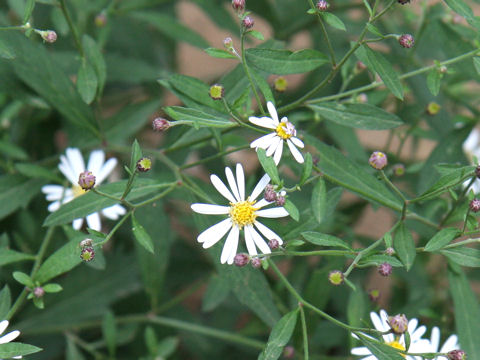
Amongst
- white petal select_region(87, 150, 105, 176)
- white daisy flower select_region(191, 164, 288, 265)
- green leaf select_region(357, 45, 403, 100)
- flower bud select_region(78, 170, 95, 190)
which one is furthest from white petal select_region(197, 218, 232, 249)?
white petal select_region(87, 150, 105, 176)

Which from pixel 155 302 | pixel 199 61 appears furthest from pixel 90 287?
pixel 199 61

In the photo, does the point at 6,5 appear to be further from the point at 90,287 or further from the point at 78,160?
the point at 90,287

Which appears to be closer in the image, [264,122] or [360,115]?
[264,122]

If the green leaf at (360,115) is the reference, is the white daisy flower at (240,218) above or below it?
below

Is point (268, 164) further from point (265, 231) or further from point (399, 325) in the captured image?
point (399, 325)

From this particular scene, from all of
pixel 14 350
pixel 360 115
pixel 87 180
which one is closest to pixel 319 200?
pixel 360 115

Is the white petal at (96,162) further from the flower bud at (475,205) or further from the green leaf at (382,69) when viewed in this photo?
the flower bud at (475,205)

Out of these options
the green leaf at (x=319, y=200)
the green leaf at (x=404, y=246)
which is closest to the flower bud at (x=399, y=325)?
the green leaf at (x=404, y=246)
